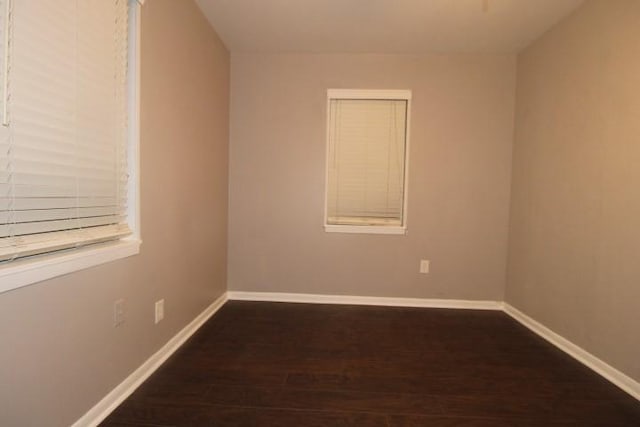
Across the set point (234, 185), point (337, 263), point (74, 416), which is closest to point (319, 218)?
point (337, 263)

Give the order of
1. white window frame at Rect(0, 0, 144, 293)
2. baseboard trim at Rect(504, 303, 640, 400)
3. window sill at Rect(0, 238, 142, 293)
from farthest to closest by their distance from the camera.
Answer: baseboard trim at Rect(504, 303, 640, 400)
white window frame at Rect(0, 0, 144, 293)
window sill at Rect(0, 238, 142, 293)

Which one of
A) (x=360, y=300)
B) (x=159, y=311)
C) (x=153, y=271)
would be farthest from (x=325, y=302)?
(x=153, y=271)

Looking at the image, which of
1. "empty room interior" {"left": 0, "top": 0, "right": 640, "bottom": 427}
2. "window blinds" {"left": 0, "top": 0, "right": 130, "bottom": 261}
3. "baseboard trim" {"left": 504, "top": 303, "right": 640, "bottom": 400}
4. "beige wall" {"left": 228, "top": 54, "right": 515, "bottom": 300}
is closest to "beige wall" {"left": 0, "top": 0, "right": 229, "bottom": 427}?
"empty room interior" {"left": 0, "top": 0, "right": 640, "bottom": 427}

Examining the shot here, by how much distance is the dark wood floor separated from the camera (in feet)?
5.16

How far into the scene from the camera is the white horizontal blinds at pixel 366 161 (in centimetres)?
318

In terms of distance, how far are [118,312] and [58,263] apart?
0.48 metres

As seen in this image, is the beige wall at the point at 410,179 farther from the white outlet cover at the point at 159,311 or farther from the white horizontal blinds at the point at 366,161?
the white outlet cover at the point at 159,311

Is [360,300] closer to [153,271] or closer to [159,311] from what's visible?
[159,311]

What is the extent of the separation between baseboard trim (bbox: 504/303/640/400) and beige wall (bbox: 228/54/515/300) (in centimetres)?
43

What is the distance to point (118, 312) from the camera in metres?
1.62

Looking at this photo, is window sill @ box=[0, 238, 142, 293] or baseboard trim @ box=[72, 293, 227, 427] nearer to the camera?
window sill @ box=[0, 238, 142, 293]

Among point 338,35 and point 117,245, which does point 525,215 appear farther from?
point 117,245

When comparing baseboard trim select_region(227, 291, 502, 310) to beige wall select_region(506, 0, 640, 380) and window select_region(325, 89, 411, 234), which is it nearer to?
beige wall select_region(506, 0, 640, 380)

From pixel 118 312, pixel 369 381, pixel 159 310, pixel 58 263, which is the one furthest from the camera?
pixel 159 310
